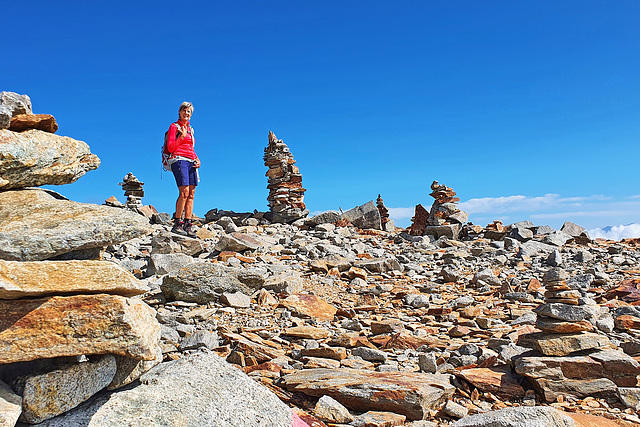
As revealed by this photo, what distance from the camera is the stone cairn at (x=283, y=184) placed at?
72.5 feet

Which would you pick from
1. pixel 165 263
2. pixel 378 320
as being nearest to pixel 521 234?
pixel 378 320

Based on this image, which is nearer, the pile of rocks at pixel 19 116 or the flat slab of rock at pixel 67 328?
the flat slab of rock at pixel 67 328

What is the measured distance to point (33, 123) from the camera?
17.0 feet

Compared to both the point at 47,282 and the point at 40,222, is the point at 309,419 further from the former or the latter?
A: the point at 40,222

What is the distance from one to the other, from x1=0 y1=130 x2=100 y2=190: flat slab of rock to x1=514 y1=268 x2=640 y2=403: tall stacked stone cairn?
6.10m

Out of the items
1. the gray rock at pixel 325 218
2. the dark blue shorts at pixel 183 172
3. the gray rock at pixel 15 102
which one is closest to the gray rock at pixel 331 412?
the gray rock at pixel 15 102

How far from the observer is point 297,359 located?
22.0 ft

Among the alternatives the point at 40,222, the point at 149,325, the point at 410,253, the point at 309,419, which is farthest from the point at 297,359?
the point at 410,253

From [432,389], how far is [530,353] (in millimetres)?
2171

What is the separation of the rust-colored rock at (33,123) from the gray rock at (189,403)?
119 inches

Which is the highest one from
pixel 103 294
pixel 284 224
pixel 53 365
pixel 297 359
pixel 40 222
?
pixel 284 224

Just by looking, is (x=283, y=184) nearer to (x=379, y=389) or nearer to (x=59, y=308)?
(x=379, y=389)

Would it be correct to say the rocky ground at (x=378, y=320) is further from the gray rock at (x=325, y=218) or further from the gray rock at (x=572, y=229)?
the gray rock at (x=572, y=229)

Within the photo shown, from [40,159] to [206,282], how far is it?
14.7 ft
